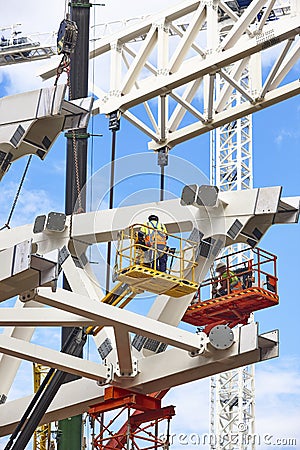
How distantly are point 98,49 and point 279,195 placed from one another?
9.41 m

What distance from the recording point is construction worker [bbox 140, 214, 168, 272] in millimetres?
21578

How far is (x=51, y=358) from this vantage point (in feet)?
74.8

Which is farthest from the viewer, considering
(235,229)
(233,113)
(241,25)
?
(233,113)

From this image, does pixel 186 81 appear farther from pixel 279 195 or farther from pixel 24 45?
pixel 24 45

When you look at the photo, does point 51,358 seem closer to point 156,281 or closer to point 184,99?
point 156,281

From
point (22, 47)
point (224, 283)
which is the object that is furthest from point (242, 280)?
point (22, 47)

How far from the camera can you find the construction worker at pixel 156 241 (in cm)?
2158

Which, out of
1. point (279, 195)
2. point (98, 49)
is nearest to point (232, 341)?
point (279, 195)

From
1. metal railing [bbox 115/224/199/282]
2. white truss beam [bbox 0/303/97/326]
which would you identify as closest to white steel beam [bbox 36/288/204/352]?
white truss beam [bbox 0/303/97/326]

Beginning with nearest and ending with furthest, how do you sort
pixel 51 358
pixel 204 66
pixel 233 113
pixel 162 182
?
pixel 162 182
pixel 51 358
pixel 204 66
pixel 233 113

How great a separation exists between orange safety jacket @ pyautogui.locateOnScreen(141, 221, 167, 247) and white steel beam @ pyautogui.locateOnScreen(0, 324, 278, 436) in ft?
8.88

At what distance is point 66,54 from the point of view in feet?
72.0

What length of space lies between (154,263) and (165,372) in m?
3.09

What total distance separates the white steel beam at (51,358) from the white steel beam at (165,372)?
0.91 meters
